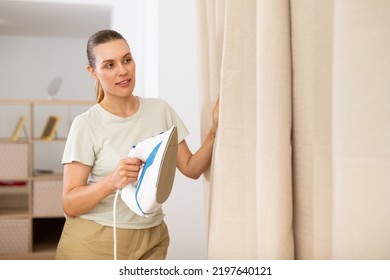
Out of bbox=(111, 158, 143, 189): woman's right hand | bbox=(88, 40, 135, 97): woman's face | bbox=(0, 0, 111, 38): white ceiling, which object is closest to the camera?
bbox=(111, 158, 143, 189): woman's right hand

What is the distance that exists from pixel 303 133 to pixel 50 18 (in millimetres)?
2742

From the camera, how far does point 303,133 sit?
1.94ft

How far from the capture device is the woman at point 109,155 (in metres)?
0.94

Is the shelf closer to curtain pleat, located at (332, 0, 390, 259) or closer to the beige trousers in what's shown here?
the beige trousers

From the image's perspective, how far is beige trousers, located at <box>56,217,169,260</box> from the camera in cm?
100

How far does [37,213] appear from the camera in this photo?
2957 millimetres

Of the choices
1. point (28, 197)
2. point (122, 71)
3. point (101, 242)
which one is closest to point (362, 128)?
point (122, 71)

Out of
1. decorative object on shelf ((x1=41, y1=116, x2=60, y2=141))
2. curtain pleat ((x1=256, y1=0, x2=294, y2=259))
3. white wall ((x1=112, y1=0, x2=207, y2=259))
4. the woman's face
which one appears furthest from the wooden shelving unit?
curtain pleat ((x1=256, y1=0, x2=294, y2=259))

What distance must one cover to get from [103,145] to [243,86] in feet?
1.37

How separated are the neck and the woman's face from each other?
35mm

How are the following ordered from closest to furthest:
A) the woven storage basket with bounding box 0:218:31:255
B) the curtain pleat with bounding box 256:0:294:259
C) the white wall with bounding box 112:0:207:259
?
the curtain pleat with bounding box 256:0:294:259, the white wall with bounding box 112:0:207:259, the woven storage basket with bounding box 0:218:31:255

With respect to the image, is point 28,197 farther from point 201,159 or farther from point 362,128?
point 362,128

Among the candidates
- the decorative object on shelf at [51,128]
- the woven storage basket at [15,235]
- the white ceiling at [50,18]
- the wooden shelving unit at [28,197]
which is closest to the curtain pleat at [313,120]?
the white ceiling at [50,18]

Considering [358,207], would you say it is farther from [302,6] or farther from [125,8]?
[125,8]
